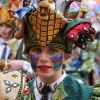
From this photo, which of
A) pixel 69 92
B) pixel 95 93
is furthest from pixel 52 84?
pixel 95 93

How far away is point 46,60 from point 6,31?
8.77ft

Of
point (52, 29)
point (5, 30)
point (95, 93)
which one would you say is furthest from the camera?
point (5, 30)

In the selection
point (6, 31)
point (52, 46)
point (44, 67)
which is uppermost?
point (52, 46)

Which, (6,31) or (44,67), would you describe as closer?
(44,67)

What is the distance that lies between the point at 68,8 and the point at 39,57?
54 centimetres

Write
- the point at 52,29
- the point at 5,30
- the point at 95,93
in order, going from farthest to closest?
the point at 5,30
the point at 95,93
the point at 52,29

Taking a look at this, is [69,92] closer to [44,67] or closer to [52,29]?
[44,67]

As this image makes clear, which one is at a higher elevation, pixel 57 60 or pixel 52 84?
pixel 57 60

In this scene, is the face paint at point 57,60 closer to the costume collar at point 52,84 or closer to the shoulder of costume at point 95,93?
the costume collar at point 52,84

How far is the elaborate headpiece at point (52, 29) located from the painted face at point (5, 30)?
2.37 metres

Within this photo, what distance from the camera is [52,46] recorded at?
3.68m

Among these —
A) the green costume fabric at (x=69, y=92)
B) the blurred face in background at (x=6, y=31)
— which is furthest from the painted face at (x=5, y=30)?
the green costume fabric at (x=69, y=92)

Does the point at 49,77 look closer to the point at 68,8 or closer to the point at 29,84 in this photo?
the point at 29,84

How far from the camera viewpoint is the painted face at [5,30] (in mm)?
6113
